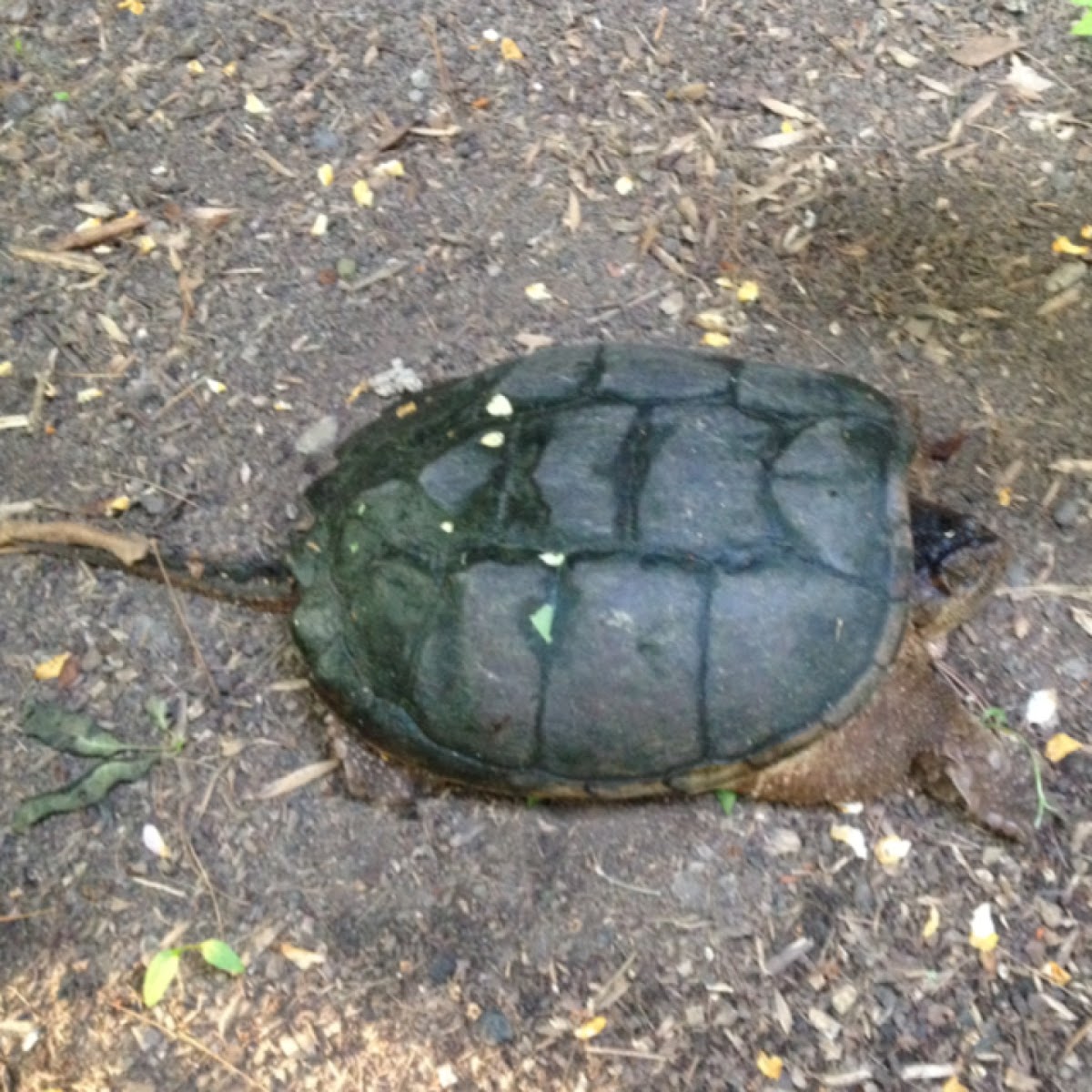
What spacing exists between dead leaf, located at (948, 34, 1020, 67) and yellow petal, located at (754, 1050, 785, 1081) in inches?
122

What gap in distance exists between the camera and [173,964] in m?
2.39

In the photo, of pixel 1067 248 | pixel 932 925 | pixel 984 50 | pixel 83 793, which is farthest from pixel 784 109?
pixel 83 793

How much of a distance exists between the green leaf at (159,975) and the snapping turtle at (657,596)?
657mm

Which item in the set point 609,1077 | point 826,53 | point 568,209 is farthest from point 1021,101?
point 609,1077

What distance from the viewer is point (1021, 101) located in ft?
11.3

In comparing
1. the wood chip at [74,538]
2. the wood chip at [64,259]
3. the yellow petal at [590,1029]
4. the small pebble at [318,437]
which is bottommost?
the yellow petal at [590,1029]

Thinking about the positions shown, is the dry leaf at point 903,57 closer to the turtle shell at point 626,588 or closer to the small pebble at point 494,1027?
the turtle shell at point 626,588

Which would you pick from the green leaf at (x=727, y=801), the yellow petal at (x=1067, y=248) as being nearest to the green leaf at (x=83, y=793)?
the green leaf at (x=727, y=801)

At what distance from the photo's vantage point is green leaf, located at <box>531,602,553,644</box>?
224 cm

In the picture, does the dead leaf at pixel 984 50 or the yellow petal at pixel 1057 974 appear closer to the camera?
the yellow petal at pixel 1057 974

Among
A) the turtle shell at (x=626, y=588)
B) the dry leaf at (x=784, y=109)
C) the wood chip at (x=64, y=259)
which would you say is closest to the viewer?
the turtle shell at (x=626, y=588)

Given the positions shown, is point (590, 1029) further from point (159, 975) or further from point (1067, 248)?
point (1067, 248)

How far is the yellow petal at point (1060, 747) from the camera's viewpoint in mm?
2551

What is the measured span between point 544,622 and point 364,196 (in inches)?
69.7
